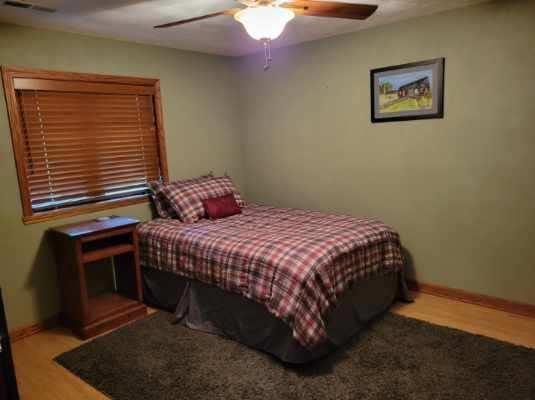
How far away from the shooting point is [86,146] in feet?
10.5

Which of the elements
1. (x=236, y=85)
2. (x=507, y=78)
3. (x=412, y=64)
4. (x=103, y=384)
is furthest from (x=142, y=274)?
(x=507, y=78)

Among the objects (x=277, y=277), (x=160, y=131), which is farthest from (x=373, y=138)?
(x=160, y=131)

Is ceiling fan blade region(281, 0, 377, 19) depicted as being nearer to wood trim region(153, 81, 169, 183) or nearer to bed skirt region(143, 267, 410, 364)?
bed skirt region(143, 267, 410, 364)

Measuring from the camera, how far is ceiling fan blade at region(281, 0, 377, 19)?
202 centimetres

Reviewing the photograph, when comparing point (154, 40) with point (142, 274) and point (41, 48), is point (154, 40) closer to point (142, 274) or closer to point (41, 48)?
point (41, 48)

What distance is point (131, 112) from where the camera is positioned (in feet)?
11.4

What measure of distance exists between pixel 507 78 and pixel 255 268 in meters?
2.15

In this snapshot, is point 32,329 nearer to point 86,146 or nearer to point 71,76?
point 86,146

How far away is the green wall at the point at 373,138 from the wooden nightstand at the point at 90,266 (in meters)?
0.21

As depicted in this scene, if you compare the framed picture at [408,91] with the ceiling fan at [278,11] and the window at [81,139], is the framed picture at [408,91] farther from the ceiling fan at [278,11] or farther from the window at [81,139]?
the window at [81,139]

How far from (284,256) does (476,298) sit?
1695 millimetres

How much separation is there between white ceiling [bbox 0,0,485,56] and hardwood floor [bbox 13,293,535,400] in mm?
2203

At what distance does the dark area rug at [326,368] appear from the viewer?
2094 millimetres

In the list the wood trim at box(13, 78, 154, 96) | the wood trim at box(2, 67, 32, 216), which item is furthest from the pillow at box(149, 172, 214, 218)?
the wood trim at box(2, 67, 32, 216)
